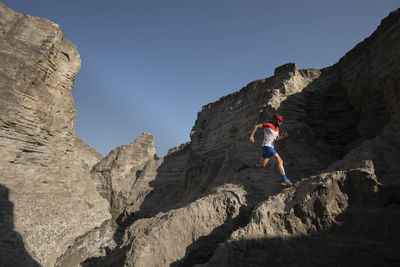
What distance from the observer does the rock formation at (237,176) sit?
3836 mm

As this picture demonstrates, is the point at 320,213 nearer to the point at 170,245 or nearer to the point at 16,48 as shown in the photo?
the point at 170,245

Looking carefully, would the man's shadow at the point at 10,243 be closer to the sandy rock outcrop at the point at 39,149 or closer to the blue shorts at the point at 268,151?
the sandy rock outcrop at the point at 39,149

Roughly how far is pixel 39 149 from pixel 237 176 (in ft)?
32.2

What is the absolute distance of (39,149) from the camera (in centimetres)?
1073

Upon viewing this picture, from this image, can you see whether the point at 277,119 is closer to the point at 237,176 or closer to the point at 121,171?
the point at 237,176

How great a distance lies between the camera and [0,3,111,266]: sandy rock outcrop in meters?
8.27

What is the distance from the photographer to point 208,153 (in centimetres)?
1516

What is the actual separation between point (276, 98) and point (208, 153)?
6604 millimetres

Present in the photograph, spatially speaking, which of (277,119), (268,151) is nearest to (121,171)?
(268,151)

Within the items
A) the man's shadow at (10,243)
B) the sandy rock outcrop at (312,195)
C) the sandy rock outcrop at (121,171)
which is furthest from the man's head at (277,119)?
the sandy rock outcrop at (121,171)

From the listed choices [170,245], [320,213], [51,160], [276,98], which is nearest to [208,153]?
[276,98]

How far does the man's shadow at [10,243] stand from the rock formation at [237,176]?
41 mm

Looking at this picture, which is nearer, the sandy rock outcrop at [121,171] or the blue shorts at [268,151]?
the blue shorts at [268,151]

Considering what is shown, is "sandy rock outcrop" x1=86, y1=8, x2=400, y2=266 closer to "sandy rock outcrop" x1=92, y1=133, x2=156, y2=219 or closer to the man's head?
the man's head
